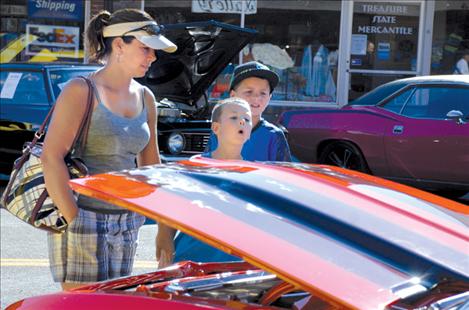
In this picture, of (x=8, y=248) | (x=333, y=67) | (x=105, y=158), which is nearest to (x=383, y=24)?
(x=333, y=67)

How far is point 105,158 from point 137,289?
3.13 ft

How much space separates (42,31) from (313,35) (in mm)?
5334

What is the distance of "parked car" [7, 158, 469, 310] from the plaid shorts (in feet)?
1.92

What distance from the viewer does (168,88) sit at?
8.93 m

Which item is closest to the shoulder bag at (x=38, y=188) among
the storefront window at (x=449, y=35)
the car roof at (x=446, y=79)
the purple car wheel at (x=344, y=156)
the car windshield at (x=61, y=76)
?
the car windshield at (x=61, y=76)

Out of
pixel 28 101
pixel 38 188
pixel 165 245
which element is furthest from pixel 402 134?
pixel 38 188

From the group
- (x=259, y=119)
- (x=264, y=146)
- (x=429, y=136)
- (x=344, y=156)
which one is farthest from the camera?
(x=344, y=156)

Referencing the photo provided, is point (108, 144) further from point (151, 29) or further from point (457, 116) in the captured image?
point (457, 116)

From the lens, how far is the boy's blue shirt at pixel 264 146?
3594 mm

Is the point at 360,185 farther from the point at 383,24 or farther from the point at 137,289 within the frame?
the point at 383,24

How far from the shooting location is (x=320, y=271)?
1615 millimetres

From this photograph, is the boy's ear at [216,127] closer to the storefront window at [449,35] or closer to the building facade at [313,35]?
the building facade at [313,35]

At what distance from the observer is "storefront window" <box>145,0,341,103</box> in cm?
1462

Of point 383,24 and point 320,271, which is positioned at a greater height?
point 383,24
